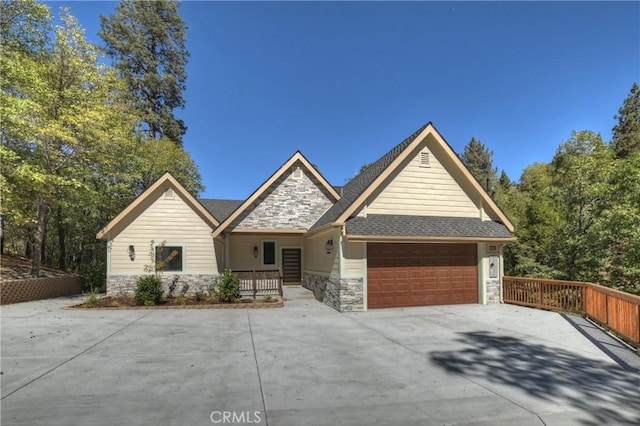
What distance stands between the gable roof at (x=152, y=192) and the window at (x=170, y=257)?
1726 millimetres

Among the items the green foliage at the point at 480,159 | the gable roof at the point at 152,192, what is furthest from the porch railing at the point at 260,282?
the green foliage at the point at 480,159

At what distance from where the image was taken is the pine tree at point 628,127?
35.1m

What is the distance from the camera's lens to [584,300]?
1028 cm

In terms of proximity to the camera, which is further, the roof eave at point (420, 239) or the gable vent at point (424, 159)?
the gable vent at point (424, 159)

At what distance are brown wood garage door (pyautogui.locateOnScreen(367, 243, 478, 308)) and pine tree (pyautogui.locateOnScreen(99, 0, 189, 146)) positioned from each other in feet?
91.4

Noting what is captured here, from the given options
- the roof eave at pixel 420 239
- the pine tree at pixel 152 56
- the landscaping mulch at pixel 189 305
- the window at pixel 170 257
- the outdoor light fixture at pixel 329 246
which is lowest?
the landscaping mulch at pixel 189 305

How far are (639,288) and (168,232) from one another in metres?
18.5

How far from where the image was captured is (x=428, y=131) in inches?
513

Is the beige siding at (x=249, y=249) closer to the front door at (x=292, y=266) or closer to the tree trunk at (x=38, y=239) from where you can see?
the front door at (x=292, y=266)

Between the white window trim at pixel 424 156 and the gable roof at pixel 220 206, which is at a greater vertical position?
the white window trim at pixel 424 156

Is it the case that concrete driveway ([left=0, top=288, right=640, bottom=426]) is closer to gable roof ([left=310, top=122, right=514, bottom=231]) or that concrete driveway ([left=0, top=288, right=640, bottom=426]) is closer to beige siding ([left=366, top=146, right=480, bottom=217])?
gable roof ([left=310, top=122, right=514, bottom=231])

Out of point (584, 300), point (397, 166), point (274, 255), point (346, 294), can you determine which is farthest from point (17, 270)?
point (584, 300)

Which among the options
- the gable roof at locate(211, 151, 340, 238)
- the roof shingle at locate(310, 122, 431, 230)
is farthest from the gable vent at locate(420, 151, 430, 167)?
the gable roof at locate(211, 151, 340, 238)
